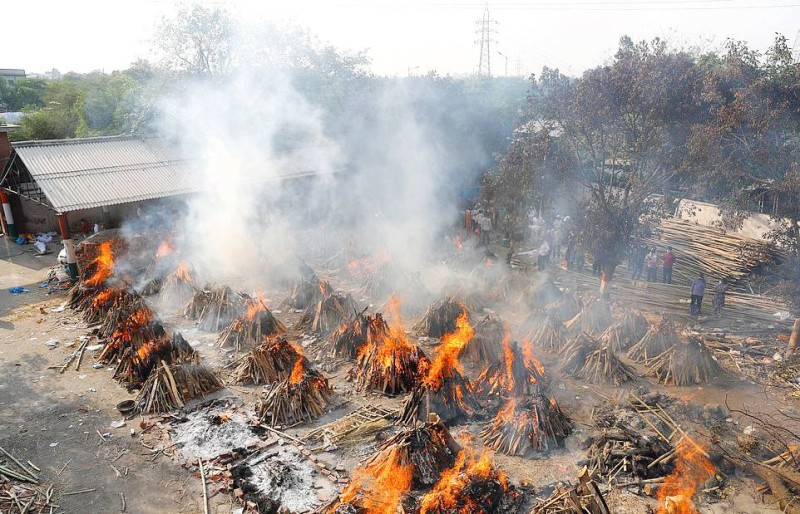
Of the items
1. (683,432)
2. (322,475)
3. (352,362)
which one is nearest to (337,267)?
(352,362)

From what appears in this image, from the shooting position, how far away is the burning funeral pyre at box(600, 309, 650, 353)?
12.2 meters

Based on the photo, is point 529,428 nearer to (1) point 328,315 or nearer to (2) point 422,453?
(2) point 422,453

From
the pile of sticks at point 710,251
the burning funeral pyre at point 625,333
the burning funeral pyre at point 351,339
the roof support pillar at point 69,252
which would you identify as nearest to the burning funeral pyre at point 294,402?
the burning funeral pyre at point 351,339

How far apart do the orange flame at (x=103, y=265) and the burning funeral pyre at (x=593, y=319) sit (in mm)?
13265

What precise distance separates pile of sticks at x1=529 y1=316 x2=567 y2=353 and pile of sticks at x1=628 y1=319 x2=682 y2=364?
153 centimetres

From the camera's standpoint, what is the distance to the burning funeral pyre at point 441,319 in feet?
43.2

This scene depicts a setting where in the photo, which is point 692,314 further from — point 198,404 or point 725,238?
point 198,404

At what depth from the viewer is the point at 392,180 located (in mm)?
26516

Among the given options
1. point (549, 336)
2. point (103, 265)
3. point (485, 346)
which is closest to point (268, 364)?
point (485, 346)

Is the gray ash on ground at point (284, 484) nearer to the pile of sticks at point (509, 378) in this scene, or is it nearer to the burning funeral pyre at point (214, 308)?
the pile of sticks at point (509, 378)

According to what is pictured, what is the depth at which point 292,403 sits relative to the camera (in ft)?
31.4

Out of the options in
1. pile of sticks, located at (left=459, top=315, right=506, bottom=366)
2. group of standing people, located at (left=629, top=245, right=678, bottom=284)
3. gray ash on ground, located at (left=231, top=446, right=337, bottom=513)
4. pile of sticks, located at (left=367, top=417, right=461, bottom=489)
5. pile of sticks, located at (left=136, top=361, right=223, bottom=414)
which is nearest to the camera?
gray ash on ground, located at (left=231, top=446, right=337, bottom=513)

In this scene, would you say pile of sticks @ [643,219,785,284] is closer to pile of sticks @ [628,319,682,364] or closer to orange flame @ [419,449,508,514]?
pile of sticks @ [628,319,682,364]

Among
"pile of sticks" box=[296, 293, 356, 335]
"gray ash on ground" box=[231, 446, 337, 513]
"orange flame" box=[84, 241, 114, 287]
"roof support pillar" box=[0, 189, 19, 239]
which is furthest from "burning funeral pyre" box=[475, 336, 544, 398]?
"roof support pillar" box=[0, 189, 19, 239]
